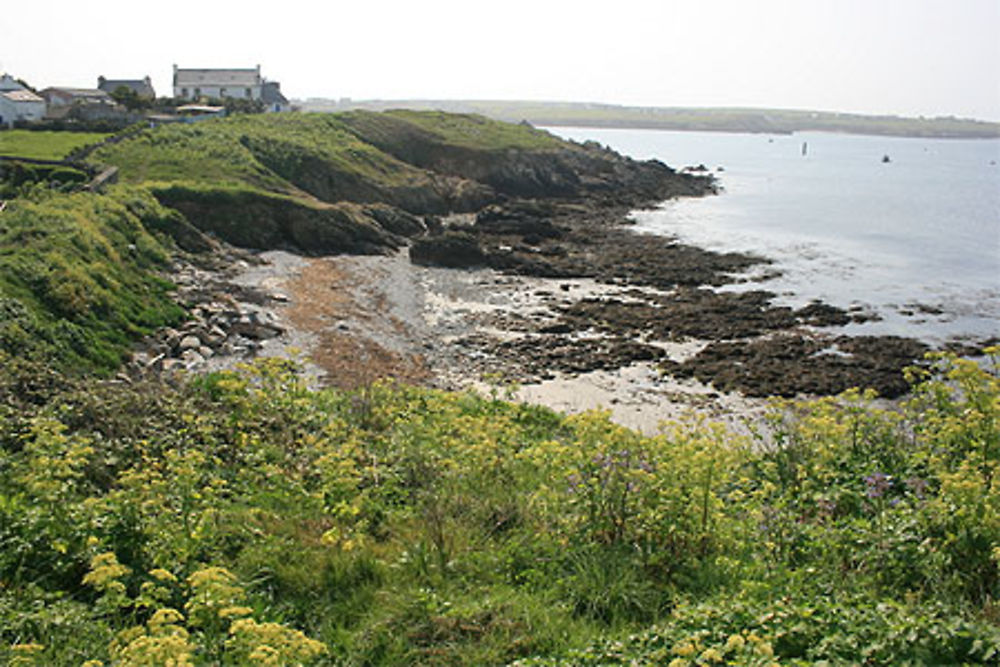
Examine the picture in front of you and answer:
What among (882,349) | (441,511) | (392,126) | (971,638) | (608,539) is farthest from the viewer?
(392,126)

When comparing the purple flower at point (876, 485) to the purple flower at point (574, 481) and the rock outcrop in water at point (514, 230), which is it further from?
the rock outcrop in water at point (514, 230)

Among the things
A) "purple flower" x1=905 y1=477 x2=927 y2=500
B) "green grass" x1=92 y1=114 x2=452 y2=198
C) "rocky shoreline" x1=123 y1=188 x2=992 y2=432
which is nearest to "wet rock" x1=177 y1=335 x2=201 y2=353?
"rocky shoreline" x1=123 y1=188 x2=992 y2=432

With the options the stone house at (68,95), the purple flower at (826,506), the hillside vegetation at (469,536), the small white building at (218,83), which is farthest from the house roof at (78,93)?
the purple flower at (826,506)

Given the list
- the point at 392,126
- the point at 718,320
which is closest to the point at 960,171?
the point at 392,126

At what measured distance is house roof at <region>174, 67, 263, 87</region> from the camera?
92750 mm

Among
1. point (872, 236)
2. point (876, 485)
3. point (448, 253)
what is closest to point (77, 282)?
point (876, 485)

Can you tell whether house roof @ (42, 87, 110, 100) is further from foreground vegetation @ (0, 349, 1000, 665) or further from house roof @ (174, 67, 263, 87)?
foreground vegetation @ (0, 349, 1000, 665)

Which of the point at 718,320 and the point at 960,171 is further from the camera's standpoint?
the point at 960,171

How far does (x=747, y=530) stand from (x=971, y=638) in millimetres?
2549

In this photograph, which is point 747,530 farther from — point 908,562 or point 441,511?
point 441,511

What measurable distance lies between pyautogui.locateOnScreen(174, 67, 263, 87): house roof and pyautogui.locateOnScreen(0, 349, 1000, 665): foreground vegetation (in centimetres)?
9221

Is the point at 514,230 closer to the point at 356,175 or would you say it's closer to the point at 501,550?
the point at 356,175

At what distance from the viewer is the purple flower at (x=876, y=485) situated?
8.56 m

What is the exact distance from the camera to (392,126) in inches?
2685
